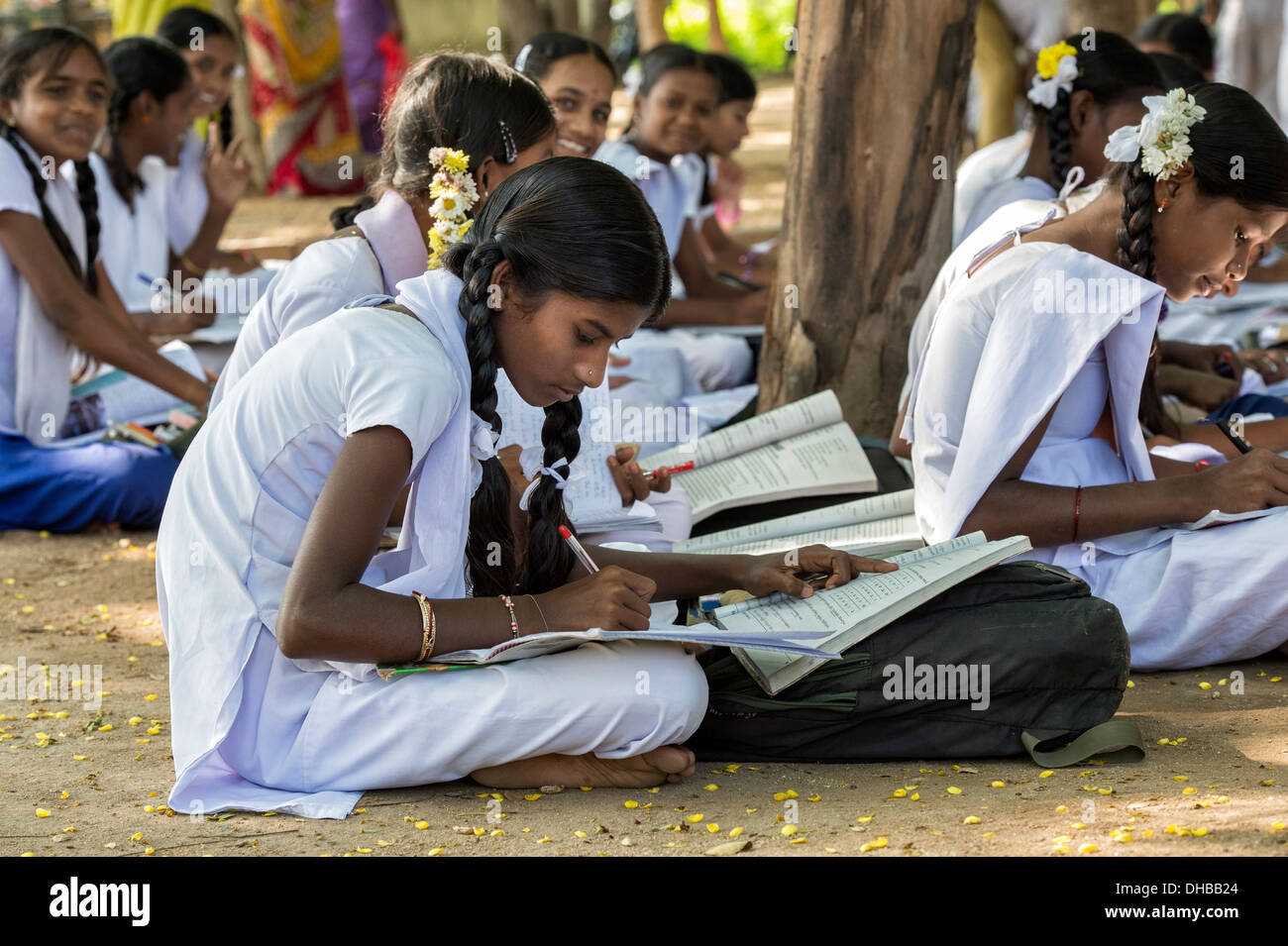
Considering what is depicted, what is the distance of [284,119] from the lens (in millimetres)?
11586

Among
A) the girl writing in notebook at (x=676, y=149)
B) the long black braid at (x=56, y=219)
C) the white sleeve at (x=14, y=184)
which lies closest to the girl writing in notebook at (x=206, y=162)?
the long black braid at (x=56, y=219)

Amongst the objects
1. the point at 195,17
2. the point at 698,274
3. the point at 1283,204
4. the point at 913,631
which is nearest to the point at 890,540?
the point at 913,631

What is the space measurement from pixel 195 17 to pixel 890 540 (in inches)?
201

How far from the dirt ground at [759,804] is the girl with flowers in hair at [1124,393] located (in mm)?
215

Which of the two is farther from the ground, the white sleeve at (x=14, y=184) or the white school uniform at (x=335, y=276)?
the white sleeve at (x=14, y=184)

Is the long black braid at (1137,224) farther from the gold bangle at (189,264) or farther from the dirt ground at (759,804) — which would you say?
the gold bangle at (189,264)

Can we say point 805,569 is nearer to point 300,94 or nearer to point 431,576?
point 431,576

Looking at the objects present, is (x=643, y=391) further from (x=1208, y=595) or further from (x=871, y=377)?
(x=1208, y=595)

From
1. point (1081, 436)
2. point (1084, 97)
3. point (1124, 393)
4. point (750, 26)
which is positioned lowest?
point (1081, 436)

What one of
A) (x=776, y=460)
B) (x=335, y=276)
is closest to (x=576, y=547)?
(x=335, y=276)

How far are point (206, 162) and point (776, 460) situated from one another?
350 cm

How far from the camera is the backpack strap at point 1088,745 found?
8.87 feet

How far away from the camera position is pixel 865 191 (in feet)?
14.4

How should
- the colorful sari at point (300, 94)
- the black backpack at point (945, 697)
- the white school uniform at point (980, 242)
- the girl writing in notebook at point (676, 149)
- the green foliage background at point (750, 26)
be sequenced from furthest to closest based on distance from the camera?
the green foliage background at point (750, 26) → the colorful sari at point (300, 94) → the girl writing in notebook at point (676, 149) → the white school uniform at point (980, 242) → the black backpack at point (945, 697)
